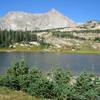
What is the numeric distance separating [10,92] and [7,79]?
26.5ft

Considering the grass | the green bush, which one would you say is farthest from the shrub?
the grass

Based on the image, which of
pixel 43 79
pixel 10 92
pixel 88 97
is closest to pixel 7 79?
pixel 43 79

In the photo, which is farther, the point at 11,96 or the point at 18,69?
the point at 18,69

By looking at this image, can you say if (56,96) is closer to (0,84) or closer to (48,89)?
(48,89)

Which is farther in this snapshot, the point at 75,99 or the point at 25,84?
the point at 25,84

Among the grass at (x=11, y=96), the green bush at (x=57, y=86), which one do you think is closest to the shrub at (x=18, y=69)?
the green bush at (x=57, y=86)

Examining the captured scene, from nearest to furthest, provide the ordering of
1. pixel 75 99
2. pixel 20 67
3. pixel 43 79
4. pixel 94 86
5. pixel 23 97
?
pixel 23 97 < pixel 75 99 < pixel 43 79 < pixel 94 86 < pixel 20 67

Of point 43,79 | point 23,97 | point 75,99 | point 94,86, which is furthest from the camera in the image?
point 94,86

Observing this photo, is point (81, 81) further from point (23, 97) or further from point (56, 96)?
point (23, 97)

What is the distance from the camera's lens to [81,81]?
4353 cm

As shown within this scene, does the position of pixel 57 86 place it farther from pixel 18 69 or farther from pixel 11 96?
pixel 18 69

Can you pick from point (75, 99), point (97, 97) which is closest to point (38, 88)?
point (75, 99)

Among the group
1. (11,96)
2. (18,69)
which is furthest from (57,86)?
(18,69)

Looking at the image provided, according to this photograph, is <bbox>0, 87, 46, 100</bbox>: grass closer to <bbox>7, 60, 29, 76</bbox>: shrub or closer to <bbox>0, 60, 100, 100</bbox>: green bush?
<bbox>0, 60, 100, 100</bbox>: green bush
